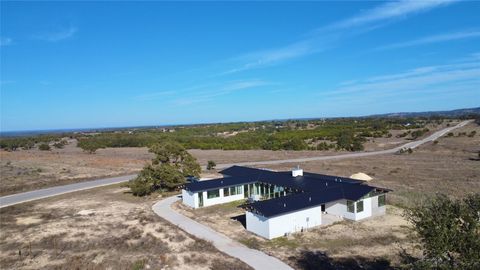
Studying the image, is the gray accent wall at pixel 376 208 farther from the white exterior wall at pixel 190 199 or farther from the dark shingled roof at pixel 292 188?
the white exterior wall at pixel 190 199

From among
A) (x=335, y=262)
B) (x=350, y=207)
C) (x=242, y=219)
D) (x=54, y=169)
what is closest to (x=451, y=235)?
(x=335, y=262)

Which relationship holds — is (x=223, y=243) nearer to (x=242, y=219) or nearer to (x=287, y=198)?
(x=242, y=219)

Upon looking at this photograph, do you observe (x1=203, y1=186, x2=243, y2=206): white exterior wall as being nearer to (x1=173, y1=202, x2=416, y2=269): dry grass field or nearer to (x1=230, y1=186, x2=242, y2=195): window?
(x1=230, y1=186, x2=242, y2=195): window

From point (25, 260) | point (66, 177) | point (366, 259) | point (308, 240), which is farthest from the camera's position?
point (66, 177)

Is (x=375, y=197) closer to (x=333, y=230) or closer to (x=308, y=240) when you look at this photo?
(x=333, y=230)

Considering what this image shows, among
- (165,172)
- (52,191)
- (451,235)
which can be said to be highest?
(451,235)

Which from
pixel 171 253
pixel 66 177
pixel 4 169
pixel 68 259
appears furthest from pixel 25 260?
pixel 4 169

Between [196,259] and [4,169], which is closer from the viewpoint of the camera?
[196,259]
